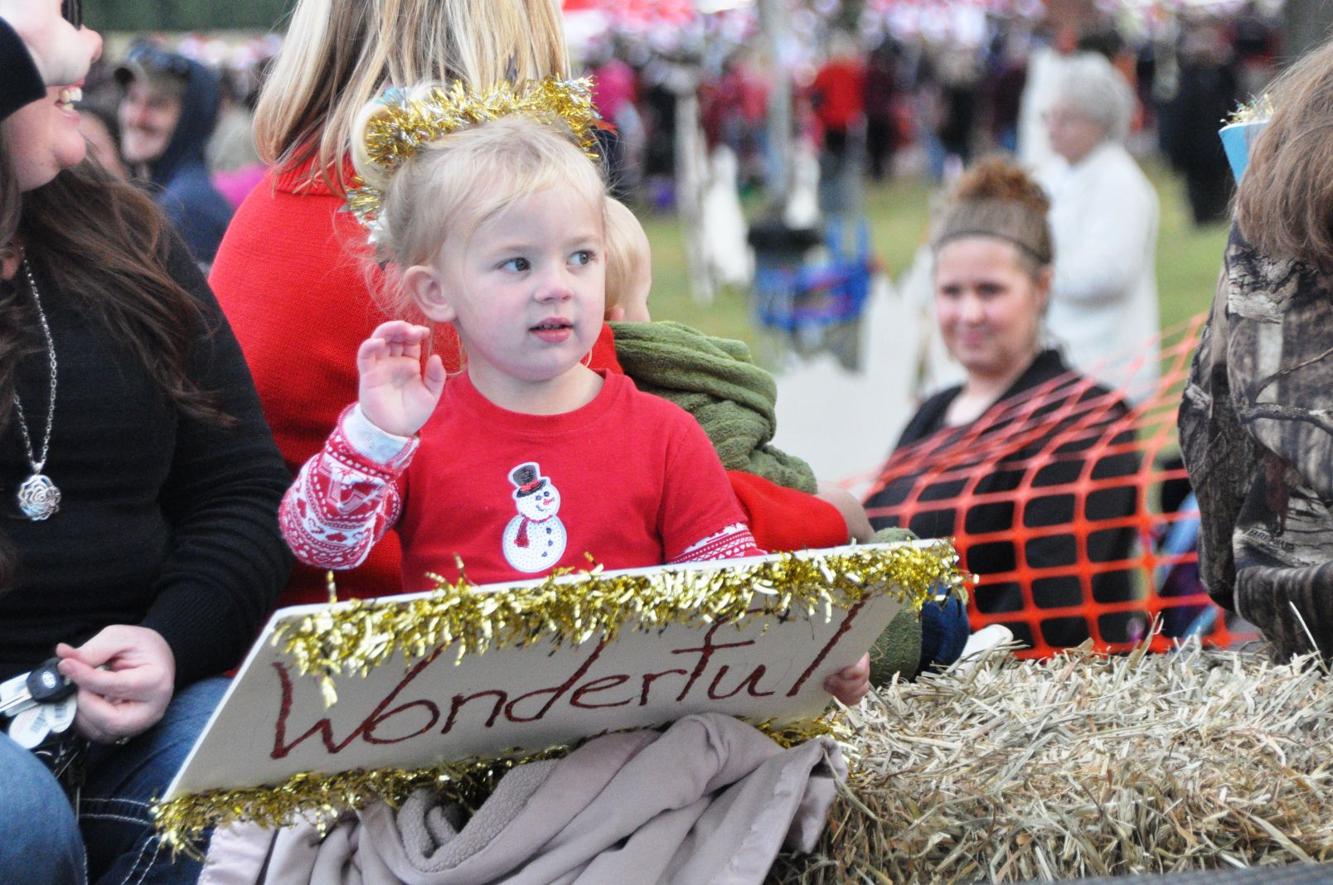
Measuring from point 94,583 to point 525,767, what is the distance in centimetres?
72

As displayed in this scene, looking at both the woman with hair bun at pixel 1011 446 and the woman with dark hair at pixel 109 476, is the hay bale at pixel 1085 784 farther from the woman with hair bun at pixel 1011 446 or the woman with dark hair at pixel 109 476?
the woman with hair bun at pixel 1011 446

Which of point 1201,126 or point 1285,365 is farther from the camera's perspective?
point 1201,126

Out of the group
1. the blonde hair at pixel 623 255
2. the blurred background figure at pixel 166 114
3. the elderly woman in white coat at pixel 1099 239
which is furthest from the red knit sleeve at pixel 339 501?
the elderly woman in white coat at pixel 1099 239

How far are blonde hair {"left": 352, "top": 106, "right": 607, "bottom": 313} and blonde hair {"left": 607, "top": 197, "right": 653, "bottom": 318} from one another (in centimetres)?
46

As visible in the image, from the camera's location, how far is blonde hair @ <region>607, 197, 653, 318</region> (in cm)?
282

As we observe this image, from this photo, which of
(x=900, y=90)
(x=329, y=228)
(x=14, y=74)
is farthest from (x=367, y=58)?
(x=900, y=90)

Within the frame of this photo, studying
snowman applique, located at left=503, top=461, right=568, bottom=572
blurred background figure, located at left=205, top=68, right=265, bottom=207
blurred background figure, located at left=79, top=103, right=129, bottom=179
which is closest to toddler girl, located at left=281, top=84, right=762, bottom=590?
snowman applique, located at left=503, top=461, right=568, bottom=572

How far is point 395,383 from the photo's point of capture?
205 cm

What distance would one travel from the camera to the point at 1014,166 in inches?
201

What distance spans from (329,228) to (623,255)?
0.51 m

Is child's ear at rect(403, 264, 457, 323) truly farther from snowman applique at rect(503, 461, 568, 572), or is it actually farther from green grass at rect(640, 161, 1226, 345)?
green grass at rect(640, 161, 1226, 345)

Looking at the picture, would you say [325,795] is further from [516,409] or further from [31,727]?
[516,409]

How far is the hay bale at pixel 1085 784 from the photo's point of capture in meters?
2.16

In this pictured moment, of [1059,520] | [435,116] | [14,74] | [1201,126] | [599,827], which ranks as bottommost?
[1201,126]
